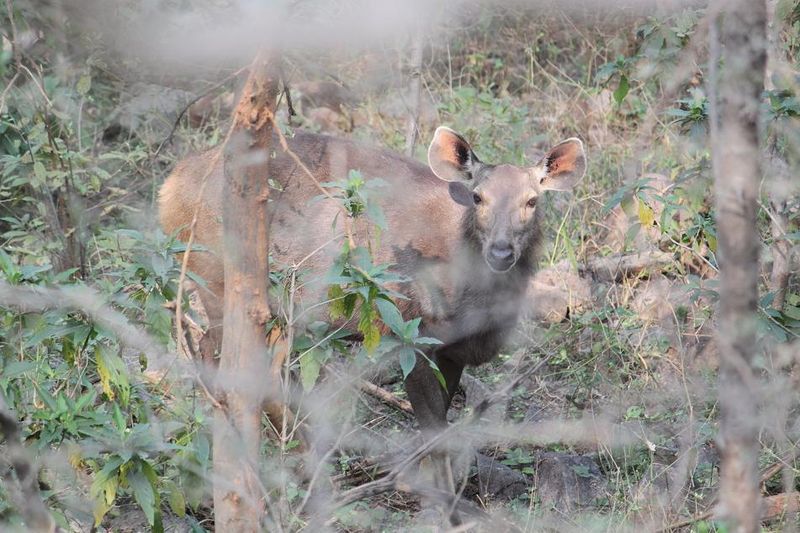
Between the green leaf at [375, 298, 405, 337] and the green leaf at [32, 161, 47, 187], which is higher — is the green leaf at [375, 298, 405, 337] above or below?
above

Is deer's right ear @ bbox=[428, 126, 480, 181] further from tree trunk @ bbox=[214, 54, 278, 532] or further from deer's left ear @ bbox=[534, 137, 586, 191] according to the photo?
tree trunk @ bbox=[214, 54, 278, 532]

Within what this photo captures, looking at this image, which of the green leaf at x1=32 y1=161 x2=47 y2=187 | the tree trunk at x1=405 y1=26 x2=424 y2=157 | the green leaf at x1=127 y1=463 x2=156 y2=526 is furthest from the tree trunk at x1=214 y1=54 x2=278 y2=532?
the tree trunk at x1=405 y1=26 x2=424 y2=157

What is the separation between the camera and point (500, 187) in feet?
19.6

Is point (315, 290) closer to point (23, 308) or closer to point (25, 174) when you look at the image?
point (23, 308)

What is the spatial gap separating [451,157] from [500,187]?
42 centimetres

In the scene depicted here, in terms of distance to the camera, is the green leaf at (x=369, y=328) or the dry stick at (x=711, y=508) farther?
the dry stick at (x=711, y=508)

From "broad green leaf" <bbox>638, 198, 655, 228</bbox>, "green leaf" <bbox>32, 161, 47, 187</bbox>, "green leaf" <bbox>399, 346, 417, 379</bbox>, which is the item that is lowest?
"green leaf" <bbox>399, 346, 417, 379</bbox>

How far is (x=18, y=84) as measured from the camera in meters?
7.86

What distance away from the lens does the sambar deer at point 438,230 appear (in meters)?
5.96

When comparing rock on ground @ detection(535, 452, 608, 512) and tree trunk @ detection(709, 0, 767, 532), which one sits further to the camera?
rock on ground @ detection(535, 452, 608, 512)

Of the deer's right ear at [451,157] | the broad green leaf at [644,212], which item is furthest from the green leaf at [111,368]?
the broad green leaf at [644,212]

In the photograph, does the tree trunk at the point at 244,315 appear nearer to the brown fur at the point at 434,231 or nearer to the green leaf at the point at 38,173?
the brown fur at the point at 434,231

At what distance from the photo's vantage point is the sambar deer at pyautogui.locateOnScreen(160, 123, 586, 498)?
19.5 feet

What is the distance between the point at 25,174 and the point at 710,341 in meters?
5.15
